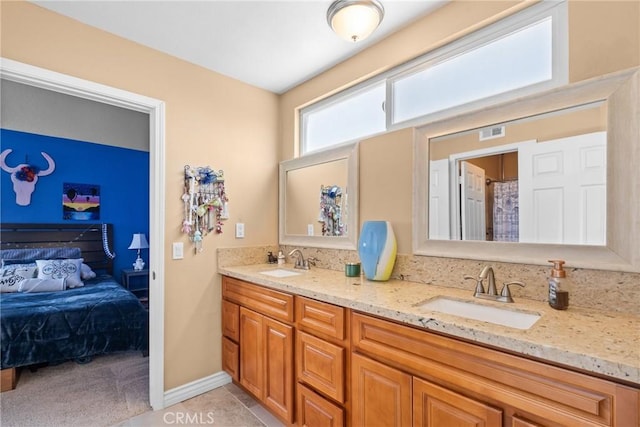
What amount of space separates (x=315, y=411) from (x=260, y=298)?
73 cm

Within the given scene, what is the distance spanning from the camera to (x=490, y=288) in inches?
59.8

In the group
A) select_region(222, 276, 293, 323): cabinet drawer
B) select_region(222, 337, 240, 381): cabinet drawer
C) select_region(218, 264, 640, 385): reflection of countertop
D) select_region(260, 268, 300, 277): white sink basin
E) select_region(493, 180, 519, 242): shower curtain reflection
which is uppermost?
select_region(493, 180, 519, 242): shower curtain reflection

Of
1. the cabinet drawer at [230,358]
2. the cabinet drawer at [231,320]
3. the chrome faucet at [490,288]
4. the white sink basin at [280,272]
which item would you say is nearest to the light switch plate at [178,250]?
the cabinet drawer at [231,320]

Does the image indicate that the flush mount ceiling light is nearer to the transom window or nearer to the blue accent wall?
the transom window

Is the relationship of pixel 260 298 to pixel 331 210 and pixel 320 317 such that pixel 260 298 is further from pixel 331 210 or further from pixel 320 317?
pixel 331 210

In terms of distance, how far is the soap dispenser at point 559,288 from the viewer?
4.19ft

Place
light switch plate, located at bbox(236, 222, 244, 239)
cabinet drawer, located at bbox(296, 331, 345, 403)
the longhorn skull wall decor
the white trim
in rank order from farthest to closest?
1. the longhorn skull wall decor
2. light switch plate, located at bbox(236, 222, 244, 239)
3. the white trim
4. cabinet drawer, located at bbox(296, 331, 345, 403)

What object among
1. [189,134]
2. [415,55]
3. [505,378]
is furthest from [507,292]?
[189,134]

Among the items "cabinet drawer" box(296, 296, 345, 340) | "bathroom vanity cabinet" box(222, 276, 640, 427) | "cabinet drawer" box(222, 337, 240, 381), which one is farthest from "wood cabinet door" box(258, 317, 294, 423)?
"cabinet drawer" box(222, 337, 240, 381)

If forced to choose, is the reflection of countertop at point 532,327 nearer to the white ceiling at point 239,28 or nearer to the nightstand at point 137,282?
the white ceiling at point 239,28

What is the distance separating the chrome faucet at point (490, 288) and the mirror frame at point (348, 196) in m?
0.90

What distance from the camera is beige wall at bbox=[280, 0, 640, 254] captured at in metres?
1.29

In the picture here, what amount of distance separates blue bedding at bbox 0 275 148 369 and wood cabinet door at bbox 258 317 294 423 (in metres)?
1.59

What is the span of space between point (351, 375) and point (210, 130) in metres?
2.02
